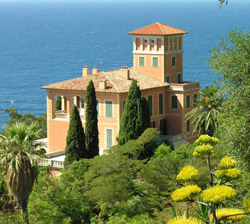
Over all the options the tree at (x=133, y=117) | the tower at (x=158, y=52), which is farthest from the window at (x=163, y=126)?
the tree at (x=133, y=117)

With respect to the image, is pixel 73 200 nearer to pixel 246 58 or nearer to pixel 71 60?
pixel 246 58

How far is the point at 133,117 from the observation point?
50.9 meters

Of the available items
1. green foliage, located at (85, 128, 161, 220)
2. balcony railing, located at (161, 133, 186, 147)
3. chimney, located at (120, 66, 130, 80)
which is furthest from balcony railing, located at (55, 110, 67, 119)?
green foliage, located at (85, 128, 161, 220)

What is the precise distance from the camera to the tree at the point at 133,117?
50438mm

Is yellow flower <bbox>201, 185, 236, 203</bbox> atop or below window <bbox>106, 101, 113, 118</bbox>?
below

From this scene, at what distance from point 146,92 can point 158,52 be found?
15.0 ft

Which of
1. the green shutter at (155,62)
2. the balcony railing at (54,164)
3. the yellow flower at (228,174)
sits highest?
the green shutter at (155,62)

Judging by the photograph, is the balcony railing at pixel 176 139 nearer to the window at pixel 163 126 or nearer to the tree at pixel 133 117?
the window at pixel 163 126

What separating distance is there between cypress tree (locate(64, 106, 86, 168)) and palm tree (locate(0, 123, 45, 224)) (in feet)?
47.3

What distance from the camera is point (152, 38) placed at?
59812 mm

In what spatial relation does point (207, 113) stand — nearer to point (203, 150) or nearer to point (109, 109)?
point (109, 109)

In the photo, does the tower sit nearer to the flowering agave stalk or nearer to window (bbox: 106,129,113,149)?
window (bbox: 106,129,113,149)

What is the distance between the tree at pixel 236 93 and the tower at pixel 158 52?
33.8m

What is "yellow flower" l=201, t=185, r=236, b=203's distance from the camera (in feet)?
41.4
